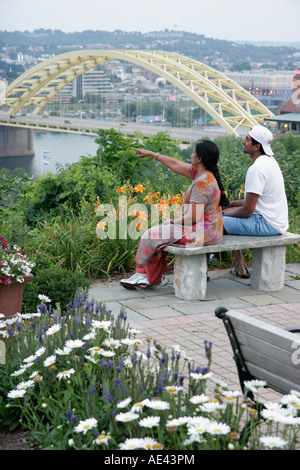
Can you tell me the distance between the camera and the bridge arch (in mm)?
45812

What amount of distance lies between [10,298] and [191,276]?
1.74m

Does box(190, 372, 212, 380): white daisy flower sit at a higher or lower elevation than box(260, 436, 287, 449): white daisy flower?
higher

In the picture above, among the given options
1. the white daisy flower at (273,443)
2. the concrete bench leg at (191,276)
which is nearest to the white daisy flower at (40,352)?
the white daisy flower at (273,443)

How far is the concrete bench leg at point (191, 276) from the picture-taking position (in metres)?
5.19

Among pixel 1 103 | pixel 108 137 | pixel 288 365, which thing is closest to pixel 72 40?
pixel 1 103

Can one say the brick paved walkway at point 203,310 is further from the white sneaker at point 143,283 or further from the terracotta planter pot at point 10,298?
the terracotta planter pot at point 10,298

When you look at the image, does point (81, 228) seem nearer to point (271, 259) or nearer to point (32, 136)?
point (271, 259)

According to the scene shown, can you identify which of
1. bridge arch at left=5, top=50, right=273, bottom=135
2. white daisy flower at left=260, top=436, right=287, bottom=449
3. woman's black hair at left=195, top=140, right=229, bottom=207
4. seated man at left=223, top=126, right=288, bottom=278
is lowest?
white daisy flower at left=260, top=436, right=287, bottom=449

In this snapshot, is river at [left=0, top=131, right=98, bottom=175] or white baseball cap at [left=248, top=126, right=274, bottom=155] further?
Result: river at [left=0, top=131, right=98, bottom=175]

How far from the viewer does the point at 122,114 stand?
67188mm

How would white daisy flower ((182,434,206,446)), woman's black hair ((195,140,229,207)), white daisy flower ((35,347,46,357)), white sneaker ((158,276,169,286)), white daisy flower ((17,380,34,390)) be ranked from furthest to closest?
white sneaker ((158,276,169,286))
woman's black hair ((195,140,229,207))
white daisy flower ((35,347,46,357))
white daisy flower ((17,380,34,390))
white daisy flower ((182,434,206,446))

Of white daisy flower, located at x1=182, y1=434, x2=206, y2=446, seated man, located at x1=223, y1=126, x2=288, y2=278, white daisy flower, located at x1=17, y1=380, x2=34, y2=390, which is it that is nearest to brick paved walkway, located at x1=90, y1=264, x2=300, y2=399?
seated man, located at x1=223, y1=126, x2=288, y2=278

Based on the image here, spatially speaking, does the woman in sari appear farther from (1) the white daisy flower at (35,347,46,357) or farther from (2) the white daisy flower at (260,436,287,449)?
(2) the white daisy flower at (260,436,287,449)
